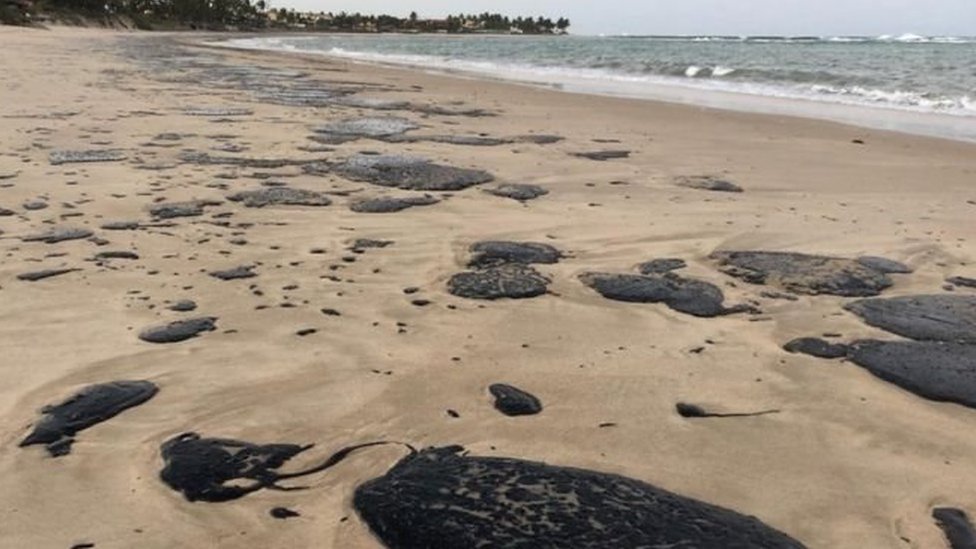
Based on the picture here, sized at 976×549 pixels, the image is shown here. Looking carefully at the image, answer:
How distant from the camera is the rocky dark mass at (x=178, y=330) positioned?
105 inches

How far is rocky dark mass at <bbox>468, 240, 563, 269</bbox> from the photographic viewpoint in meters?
3.63

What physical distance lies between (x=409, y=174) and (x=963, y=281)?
312cm

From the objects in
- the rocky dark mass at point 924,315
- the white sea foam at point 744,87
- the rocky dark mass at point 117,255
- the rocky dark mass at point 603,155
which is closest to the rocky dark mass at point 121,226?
the rocky dark mass at point 117,255

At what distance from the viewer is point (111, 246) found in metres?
3.64

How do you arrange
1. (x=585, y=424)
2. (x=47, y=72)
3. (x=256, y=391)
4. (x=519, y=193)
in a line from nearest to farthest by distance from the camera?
1. (x=585, y=424)
2. (x=256, y=391)
3. (x=519, y=193)
4. (x=47, y=72)

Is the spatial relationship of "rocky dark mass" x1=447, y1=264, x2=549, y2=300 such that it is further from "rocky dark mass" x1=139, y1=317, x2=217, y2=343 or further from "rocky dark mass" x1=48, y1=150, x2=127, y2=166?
"rocky dark mass" x1=48, y1=150, x2=127, y2=166

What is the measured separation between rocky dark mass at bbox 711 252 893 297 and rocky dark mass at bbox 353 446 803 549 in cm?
176

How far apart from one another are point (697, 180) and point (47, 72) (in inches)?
453

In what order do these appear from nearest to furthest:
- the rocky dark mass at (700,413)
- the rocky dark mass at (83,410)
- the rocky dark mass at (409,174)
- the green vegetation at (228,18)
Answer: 1. the rocky dark mass at (83,410)
2. the rocky dark mass at (700,413)
3. the rocky dark mass at (409,174)
4. the green vegetation at (228,18)

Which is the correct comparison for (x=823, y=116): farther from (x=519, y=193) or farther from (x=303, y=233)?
(x=303, y=233)

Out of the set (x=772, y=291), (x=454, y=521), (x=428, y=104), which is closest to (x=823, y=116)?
A: (x=428, y=104)

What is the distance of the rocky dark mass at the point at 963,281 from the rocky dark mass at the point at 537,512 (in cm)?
217

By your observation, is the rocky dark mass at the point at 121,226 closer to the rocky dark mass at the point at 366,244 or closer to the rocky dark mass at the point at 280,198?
the rocky dark mass at the point at 280,198

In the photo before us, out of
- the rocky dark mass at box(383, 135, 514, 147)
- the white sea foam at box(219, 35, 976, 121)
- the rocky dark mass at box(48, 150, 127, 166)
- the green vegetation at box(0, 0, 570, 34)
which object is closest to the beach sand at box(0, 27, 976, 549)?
the rocky dark mass at box(48, 150, 127, 166)
